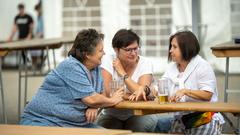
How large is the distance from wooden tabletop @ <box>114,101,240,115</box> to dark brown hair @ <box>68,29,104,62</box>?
43cm

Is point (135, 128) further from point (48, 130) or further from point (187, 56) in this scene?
point (48, 130)

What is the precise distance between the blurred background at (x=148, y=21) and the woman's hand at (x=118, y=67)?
551 centimetres

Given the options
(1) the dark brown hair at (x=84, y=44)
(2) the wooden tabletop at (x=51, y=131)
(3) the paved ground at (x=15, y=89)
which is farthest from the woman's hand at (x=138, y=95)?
(3) the paved ground at (x=15, y=89)

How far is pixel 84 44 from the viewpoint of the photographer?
4039 millimetres

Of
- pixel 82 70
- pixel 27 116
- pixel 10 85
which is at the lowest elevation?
pixel 10 85

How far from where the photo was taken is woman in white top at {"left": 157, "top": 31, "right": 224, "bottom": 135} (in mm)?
4172

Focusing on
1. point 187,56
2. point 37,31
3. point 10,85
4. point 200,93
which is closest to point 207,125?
point 200,93

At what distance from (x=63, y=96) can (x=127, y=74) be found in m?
0.82

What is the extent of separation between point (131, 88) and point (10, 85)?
6861mm

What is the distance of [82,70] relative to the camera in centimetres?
399

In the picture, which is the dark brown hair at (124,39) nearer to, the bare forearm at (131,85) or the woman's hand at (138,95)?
the bare forearm at (131,85)

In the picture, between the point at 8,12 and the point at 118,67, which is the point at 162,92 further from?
the point at 8,12

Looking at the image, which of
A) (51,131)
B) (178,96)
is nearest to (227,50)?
(178,96)

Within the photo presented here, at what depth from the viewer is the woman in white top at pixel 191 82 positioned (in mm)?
4172
